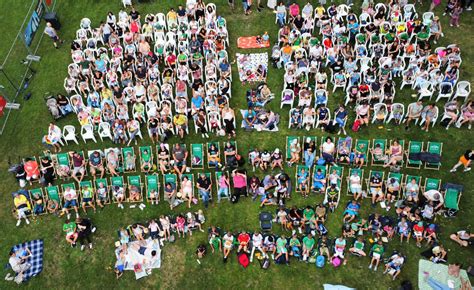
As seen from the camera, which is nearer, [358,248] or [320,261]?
[320,261]

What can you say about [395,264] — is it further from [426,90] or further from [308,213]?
[426,90]

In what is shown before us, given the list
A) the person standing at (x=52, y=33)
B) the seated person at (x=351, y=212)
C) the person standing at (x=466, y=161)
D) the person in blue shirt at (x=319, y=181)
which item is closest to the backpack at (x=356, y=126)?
the person in blue shirt at (x=319, y=181)

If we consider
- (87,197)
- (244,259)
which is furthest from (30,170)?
(244,259)

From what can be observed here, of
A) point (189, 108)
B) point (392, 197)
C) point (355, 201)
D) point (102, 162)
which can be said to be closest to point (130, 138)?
point (102, 162)

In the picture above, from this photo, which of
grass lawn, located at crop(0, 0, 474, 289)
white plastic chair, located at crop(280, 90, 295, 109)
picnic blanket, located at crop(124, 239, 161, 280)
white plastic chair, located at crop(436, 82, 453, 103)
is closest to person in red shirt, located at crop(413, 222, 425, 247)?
grass lawn, located at crop(0, 0, 474, 289)

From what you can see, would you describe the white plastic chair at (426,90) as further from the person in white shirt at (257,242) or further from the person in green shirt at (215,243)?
the person in green shirt at (215,243)

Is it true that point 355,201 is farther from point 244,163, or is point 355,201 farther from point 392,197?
point 244,163
